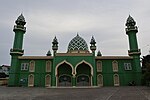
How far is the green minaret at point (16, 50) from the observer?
28825 millimetres

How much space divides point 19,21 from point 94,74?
18821 millimetres

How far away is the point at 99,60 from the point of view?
3044 centimetres

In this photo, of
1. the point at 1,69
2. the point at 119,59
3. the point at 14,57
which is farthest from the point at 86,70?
the point at 1,69

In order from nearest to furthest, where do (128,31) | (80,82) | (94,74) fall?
(94,74) → (80,82) → (128,31)

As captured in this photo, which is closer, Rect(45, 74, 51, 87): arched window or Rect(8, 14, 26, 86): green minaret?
Rect(8, 14, 26, 86): green minaret

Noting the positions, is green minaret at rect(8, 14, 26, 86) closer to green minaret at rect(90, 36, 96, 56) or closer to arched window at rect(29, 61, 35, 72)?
arched window at rect(29, 61, 35, 72)

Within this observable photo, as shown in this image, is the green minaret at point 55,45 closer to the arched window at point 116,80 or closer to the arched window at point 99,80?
the arched window at point 99,80

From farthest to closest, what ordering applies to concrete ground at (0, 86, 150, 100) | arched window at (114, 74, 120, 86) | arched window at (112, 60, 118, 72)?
arched window at (112, 60, 118, 72) → arched window at (114, 74, 120, 86) → concrete ground at (0, 86, 150, 100)

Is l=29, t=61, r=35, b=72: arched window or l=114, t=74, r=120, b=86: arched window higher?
l=29, t=61, r=35, b=72: arched window

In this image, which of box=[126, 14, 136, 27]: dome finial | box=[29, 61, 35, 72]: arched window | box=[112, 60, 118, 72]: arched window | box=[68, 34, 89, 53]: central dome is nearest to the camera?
box=[29, 61, 35, 72]: arched window

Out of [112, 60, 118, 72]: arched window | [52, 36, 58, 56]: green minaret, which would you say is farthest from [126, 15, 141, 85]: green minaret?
[52, 36, 58, 56]: green minaret

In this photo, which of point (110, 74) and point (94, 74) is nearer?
point (94, 74)

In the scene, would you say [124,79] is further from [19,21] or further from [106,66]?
[19,21]

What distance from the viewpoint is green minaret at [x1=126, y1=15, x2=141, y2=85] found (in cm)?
2886
